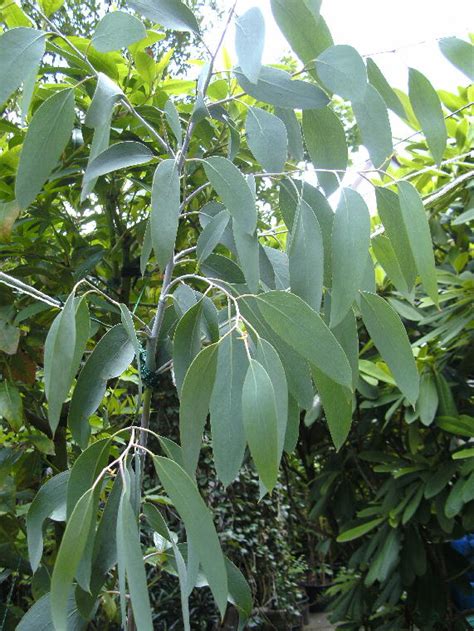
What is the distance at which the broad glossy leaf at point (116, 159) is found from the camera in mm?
513

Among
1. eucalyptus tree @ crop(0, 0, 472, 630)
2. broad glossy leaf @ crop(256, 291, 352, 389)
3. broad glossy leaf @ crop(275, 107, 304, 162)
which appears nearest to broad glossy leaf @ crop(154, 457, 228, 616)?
eucalyptus tree @ crop(0, 0, 472, 630)

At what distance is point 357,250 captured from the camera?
507 mm

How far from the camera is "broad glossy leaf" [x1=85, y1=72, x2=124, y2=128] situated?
50 cm

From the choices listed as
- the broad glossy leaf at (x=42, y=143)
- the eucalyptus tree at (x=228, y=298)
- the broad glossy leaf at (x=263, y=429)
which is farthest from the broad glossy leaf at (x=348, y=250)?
the broad glossy leaf at (x=42, y=143)

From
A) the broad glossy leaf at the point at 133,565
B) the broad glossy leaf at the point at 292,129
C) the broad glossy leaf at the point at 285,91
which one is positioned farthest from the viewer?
the broad glossy leaf at the point at 292,129

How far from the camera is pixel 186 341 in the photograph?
1.70 feet

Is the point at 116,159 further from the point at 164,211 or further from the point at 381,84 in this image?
the point at 381,84

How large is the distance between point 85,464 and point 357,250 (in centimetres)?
26

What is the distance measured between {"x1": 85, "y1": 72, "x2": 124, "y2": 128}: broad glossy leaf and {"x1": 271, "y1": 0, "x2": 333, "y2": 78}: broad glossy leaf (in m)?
0.14

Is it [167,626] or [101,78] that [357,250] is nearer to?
[101,78]

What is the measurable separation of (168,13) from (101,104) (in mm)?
91

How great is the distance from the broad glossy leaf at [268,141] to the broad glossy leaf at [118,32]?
4.3 inches

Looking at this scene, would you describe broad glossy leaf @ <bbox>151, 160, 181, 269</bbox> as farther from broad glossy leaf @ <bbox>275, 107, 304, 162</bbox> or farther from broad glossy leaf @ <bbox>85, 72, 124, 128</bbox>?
broad glossy leaf @ <bbox>275, 107, 304, 162</bbox>

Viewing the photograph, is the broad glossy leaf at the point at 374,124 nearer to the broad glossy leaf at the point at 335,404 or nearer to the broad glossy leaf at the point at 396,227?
the broad glossy leaf at the point at 396,227
